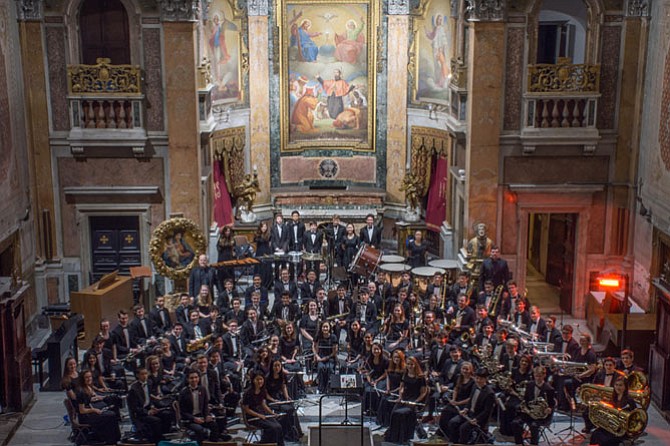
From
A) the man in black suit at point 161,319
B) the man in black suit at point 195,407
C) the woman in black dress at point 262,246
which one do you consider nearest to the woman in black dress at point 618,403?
the man in black suit at point 195,407

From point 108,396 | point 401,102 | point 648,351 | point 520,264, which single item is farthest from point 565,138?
point 108,396

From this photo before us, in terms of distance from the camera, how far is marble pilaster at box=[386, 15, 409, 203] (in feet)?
89.6

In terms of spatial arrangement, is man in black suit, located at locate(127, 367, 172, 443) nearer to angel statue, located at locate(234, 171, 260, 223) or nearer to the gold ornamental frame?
the gold ornamental frame

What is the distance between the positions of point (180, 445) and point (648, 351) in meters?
9.92

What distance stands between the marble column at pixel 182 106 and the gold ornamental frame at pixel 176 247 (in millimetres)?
860

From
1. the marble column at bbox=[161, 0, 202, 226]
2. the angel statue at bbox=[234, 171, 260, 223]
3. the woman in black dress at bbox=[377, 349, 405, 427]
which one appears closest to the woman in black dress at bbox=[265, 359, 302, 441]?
the woman in black dress at bbox=[377, 349, 405, 427]

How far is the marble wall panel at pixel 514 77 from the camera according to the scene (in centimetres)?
2172

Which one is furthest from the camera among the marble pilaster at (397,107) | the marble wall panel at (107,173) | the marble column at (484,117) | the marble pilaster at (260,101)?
the marble pilaster at (260,101)

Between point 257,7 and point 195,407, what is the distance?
46.6 feet

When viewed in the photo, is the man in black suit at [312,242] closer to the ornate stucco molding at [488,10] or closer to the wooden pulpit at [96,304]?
the wooden pulpit at [96,304]

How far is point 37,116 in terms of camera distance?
2219cm

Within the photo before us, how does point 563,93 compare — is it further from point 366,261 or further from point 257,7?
point 257,7

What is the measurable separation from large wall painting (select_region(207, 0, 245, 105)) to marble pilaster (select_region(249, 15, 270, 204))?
53cm

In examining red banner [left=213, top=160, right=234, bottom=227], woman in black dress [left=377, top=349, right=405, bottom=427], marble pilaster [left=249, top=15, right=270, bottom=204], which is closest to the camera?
woman in black dress [left=377, top=349, right=405, bottom=427]
